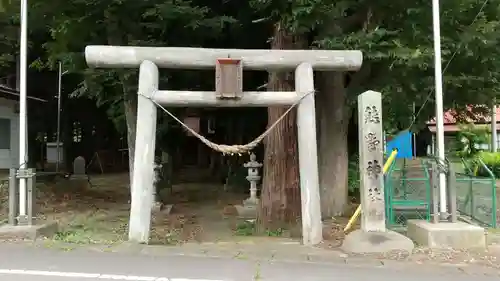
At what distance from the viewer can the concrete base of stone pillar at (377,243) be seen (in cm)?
766

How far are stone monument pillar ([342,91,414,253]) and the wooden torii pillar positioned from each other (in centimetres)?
81

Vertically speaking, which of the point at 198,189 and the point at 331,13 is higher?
the point at 331,13

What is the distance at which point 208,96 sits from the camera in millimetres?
8711

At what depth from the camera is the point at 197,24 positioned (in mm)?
11797

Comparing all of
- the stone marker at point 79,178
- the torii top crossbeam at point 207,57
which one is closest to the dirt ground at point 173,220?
the stone marker at point 79,178

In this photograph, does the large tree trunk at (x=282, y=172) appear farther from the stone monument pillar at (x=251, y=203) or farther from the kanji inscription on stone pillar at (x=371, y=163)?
the kanji inscription on stone pillar at (x=371, y=163)

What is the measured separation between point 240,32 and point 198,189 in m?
7.81

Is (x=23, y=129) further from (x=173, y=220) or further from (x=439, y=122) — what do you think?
(x=439, y=122)

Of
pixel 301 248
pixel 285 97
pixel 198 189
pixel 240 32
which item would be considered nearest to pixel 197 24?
pixel 240 32

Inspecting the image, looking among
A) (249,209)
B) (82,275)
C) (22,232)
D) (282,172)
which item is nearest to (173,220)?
(249,209)

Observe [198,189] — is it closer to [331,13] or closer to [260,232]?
[260,232]

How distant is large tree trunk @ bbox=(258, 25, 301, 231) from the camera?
1148 centimetres

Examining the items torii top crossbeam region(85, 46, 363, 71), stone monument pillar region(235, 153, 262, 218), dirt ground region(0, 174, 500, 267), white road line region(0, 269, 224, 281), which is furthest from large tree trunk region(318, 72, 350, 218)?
white road line region(0, 269, 224, 281)

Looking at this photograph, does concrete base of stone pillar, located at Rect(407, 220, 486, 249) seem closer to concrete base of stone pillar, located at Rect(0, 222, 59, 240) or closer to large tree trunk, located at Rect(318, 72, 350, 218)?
large tree trunk, located at Rect(318, 72, 350, 218)
